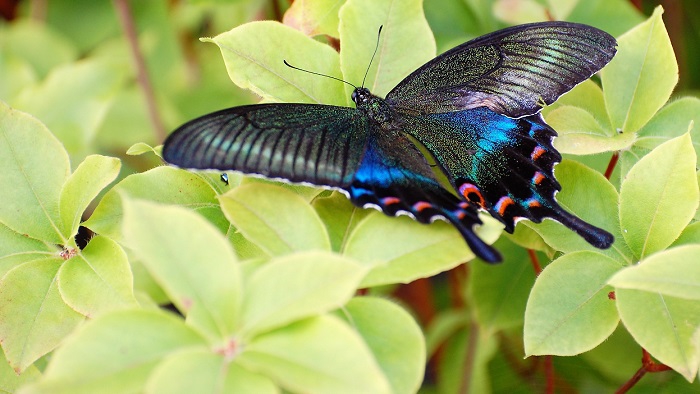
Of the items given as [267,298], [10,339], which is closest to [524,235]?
[267,298]

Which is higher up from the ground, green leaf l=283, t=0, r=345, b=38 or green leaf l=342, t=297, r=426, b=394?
green leaf l=283, t=0, r=345, b=38

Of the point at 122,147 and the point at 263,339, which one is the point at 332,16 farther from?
the point at 122,147

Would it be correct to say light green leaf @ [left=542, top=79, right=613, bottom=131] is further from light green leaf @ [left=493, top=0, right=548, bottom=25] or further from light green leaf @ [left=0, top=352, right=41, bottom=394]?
light green leaf @ [left=0, top=352, right=41, bottom=394]

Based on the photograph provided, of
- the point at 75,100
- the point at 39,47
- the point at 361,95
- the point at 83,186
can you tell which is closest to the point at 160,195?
the point at 83,186

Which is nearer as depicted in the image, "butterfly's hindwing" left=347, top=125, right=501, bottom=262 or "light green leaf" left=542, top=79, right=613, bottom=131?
"butterfly's hindwing" left=347, top=125, right=501, bottom=262

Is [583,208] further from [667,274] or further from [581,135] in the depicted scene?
[667,274]

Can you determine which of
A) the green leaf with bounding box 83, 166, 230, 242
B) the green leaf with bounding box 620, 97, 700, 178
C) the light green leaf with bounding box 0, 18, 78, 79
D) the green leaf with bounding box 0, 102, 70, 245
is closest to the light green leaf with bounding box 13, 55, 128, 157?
the light green leaf with bounding box 0, 18, 78, 79
